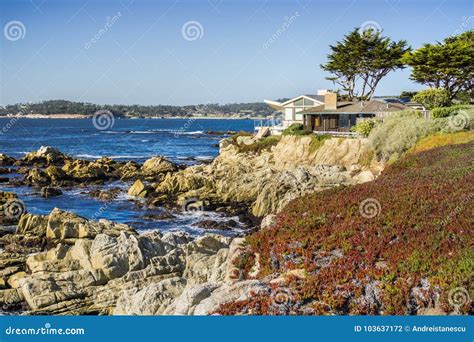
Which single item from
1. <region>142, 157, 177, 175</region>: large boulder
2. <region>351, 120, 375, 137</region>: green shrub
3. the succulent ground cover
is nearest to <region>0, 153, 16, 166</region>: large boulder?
<region>142, 157, 177, 175</region>: large boulder

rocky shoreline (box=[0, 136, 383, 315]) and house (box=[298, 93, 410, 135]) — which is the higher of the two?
house (box=[298, 93, 410, 135])

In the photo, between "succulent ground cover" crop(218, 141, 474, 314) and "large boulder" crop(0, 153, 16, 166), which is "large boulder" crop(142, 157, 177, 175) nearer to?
"large boulder" crop(0, 153, 16, 166)

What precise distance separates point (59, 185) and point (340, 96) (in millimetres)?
35243

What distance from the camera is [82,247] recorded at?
18.7 m

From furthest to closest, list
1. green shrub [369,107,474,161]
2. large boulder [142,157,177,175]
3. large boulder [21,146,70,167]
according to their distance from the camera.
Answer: large boulder [21,146,70,167]
large boulder [142,157,177,175]
green shrub [369,107,474,161]

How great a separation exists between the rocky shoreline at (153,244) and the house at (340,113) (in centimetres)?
511

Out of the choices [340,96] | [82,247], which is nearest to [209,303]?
[82,247]

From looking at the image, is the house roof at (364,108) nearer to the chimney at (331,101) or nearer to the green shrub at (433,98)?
the chimney at (331,101)

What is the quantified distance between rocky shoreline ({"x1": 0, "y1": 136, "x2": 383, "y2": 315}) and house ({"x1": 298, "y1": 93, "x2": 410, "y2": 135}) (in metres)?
5.11

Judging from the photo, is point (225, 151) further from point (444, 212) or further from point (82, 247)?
point (444, 212)

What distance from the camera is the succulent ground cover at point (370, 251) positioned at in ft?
33.4

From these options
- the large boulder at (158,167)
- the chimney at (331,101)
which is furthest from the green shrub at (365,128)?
the large boulder at (158,167)

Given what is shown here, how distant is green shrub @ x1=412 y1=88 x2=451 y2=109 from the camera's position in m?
46.1

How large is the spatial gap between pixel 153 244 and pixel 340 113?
3518 cm
